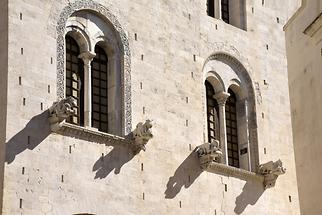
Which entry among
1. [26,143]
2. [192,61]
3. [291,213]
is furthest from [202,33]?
[26,143]

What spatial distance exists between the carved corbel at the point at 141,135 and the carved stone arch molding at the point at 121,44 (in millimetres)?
256

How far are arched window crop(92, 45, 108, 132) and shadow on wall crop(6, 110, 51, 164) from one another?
5.72ft

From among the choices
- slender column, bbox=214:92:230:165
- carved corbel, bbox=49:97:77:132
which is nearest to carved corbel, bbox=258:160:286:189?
slender column, bbox=214:92:230:165

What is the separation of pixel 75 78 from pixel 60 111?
168 centimetres

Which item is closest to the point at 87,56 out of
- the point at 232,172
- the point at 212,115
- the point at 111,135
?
the point at 111,135

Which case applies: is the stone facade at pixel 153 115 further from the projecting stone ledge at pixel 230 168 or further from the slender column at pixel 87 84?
the slender column at pixel 87 84

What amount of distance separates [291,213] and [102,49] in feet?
22.8

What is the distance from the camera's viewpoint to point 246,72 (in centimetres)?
2770

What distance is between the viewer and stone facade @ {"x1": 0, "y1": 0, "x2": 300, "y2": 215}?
22031 millimetres

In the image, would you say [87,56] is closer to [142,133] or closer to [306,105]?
[142,133]

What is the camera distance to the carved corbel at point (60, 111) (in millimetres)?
22219

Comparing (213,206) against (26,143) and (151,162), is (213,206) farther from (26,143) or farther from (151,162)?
(26,143)

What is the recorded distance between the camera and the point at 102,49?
24.6m

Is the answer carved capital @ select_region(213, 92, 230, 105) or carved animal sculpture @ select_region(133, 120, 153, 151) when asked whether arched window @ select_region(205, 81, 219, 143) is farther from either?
carved animal sculpture @ select_region(133, 120, 153, 151)
